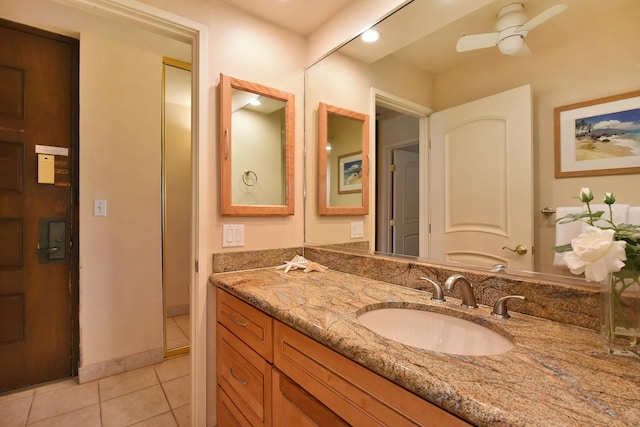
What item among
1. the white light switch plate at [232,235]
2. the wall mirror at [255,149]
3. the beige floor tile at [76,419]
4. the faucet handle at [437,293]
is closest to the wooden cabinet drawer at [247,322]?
the white light switch plate at [232,235]

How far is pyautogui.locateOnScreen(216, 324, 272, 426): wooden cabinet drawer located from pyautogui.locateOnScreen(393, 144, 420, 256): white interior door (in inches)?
29.6

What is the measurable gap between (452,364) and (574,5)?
1.09 m

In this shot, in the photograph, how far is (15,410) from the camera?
1.73 m

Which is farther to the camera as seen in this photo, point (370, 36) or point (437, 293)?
point (370, 36)

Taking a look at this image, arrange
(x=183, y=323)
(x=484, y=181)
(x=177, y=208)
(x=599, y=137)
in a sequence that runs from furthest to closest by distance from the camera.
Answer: (x=177, y=208) < (x=183, y=323) < (x=484, y=181) < (x=599, y=137)

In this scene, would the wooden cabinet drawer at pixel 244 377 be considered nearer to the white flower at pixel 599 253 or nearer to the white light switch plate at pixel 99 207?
the white flower at pixel 599 253

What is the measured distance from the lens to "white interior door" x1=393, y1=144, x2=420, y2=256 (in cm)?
131

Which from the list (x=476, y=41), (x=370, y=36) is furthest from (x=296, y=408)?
(x=370, y=36)

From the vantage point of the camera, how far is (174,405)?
182 cm

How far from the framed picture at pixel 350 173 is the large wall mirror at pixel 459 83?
0.40ft

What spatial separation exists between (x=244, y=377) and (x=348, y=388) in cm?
65

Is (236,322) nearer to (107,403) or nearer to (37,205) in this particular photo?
(107,403)

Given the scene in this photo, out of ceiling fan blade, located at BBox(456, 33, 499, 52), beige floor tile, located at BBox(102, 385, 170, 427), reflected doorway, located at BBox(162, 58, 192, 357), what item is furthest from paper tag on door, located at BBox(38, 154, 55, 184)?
ceiling fan blade, located at BBox(456, 33, 499, 52)

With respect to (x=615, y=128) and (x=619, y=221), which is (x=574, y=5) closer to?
(x=615, y=128)
